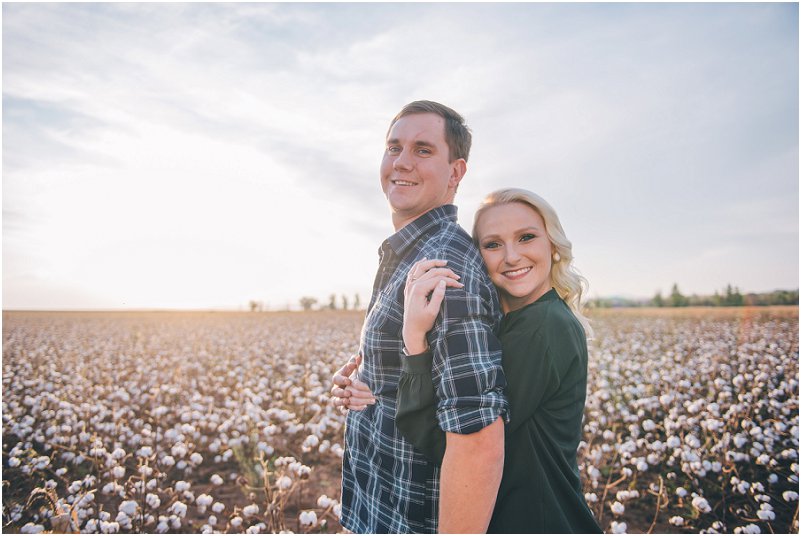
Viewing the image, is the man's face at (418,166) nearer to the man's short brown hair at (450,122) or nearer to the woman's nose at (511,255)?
the man's short brown hair at (450,122)

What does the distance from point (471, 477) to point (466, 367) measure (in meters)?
0.42

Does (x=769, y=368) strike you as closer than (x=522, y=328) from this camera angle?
No

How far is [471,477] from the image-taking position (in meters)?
1.88

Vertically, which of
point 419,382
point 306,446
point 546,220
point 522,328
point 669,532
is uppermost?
point 546,220

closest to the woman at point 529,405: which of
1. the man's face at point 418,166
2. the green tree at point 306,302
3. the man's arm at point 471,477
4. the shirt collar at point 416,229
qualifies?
the man's arm at point 471,477

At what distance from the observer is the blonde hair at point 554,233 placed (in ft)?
8.23

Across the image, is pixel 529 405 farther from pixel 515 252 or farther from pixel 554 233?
pixel 554 233

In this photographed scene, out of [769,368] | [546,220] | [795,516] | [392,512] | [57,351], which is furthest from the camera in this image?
[57,351]

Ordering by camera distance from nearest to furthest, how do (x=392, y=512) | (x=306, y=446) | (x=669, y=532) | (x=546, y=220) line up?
(x=392, y=512) < (x=546, y=220) < (x=669, y=532) < (x=306, y=446)

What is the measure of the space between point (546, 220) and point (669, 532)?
452 centimetres

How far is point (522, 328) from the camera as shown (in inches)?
82.8

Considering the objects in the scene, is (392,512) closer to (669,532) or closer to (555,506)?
(555,506)

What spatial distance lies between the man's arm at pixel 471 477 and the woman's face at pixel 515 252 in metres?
0.73

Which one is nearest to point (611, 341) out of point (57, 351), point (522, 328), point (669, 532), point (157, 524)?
point (669, 532)
